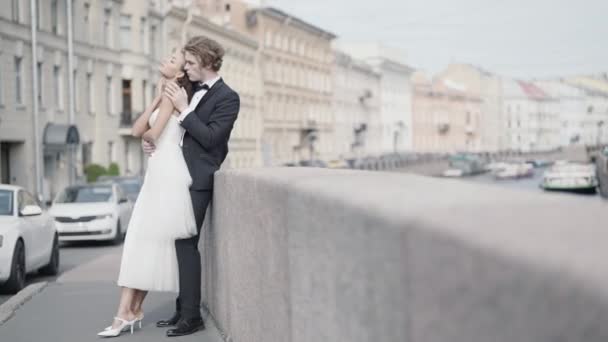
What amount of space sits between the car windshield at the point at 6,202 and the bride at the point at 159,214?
24.1 feet

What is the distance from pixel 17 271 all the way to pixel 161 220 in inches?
281

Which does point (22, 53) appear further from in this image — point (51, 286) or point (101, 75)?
point (51, 286)

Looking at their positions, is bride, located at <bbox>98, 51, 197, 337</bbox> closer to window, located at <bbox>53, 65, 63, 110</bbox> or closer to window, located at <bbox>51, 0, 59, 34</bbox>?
window, located at <bbox>53, 65, 63, 110</bbox>

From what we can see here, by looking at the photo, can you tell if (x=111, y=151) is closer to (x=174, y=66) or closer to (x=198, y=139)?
(x=174, y=66)

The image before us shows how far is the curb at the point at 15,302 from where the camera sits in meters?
8.09

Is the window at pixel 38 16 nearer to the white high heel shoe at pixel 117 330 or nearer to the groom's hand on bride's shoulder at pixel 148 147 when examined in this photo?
the groom's hand on bride's shoulder at pixel 148 147

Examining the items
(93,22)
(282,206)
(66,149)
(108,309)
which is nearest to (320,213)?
(282,206)

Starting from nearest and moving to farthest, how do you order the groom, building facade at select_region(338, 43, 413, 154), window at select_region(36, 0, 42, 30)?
the groom, window at select_region(36, 0, 42, 30), building facade at select_region(338, 43, 413, 154)

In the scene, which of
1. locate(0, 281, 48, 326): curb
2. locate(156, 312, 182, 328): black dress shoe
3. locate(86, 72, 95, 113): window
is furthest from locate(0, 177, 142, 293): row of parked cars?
locate(86, 72, 95, 113): window

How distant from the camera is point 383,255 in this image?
8.87 ft

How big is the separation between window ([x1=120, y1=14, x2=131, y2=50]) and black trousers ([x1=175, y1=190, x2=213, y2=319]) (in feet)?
163

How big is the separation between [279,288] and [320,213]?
106 cm

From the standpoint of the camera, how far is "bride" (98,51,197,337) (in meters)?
6.43

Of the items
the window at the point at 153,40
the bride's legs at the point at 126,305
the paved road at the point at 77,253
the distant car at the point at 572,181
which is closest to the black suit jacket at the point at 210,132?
the bride's legs at the point at 126,305
